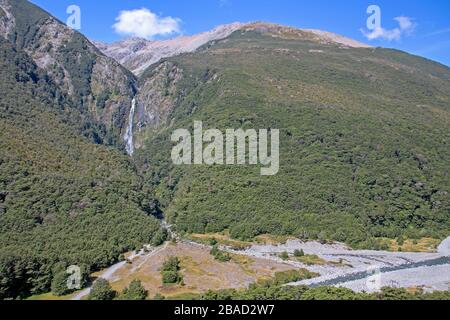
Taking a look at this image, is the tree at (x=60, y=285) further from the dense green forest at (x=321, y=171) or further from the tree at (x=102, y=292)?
the dense green forest at (x=321, y=171)

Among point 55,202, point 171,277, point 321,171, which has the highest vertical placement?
point 321,171

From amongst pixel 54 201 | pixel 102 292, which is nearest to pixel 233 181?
pixel 54 201

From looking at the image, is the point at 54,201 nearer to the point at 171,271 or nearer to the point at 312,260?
the point at 171,271

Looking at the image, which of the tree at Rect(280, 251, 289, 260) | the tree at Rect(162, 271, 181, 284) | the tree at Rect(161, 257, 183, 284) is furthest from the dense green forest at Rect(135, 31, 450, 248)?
the tree at Rect(162, 271, 181, 284)

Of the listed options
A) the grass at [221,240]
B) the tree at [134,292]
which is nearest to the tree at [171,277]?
the tree at [134,292]
